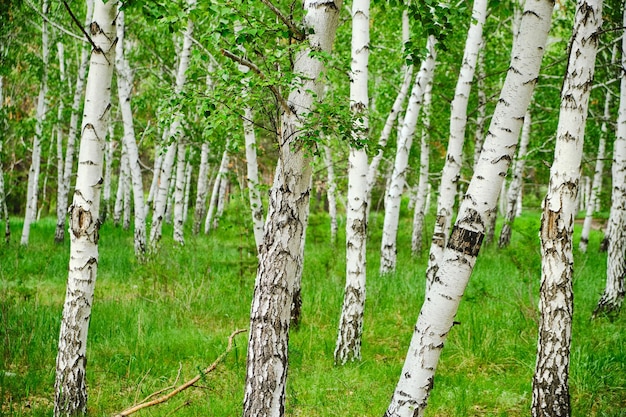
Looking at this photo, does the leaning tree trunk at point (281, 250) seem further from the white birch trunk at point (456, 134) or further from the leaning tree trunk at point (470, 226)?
the white birch trunk at point (456, 134)

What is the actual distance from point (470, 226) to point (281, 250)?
1.17m

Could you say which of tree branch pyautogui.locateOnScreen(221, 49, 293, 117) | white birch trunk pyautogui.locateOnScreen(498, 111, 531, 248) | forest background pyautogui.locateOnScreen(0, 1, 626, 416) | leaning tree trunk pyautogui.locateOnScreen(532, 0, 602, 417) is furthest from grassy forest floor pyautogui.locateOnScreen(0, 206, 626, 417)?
white birch trunk pyautogui.locateOnScreen(498, 111, 531, 248)

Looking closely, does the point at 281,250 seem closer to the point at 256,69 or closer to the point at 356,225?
the point at 256,69

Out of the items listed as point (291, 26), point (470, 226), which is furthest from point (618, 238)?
point (291, 26)

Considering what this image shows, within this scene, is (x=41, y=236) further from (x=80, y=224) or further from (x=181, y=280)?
(x=80, y=224)

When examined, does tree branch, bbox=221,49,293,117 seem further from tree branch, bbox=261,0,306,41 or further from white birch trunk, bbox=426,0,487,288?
white birch trunk, bbox=426,0,487,288

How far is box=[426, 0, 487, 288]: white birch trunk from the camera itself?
6652mm

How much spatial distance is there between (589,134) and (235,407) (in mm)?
14818

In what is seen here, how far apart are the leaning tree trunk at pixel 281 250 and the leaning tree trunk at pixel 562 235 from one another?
2.03 m

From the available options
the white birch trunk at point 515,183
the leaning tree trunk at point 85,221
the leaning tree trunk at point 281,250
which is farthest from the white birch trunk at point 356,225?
the white birch trunk at point 515,183

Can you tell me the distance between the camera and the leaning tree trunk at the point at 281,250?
10.5 ft

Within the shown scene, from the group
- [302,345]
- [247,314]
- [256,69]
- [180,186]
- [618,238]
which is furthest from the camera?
[180,186]

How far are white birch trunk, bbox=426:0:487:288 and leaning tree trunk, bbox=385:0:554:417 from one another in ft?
11.0

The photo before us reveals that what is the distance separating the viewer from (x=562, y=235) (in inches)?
155
